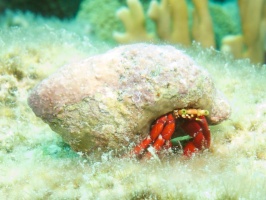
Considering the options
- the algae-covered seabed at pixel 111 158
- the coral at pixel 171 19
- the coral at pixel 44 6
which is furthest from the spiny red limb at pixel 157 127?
the coral at pixel 44 6

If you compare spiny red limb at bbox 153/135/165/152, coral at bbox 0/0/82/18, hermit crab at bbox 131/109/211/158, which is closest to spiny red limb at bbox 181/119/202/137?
hermit crab at bbox 131/109/211/158


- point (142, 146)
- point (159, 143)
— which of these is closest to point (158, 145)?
point (159, 143)

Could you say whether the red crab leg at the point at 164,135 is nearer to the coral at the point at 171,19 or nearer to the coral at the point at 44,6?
the coral at the point at 171,19

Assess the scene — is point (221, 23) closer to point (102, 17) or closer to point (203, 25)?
point (203, 25)

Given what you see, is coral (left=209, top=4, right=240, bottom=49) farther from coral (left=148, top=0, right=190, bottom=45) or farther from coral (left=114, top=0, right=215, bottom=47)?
coral (left=148, top=0, right=190, bottom=45)

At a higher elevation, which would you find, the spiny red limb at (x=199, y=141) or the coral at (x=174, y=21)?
the coral at (x=174, y=21)

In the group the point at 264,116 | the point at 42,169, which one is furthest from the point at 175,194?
the point at 264,116
